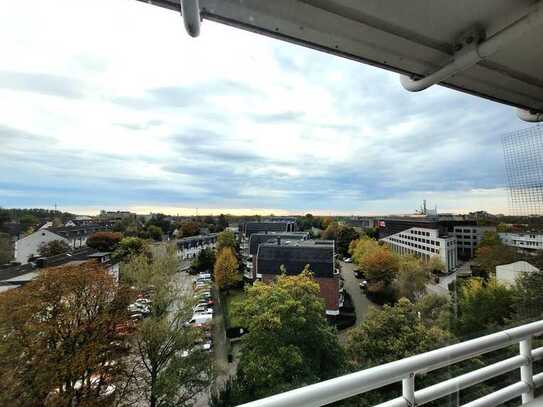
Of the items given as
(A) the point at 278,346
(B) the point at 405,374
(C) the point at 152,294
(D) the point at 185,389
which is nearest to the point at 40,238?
(C) the point at 152,294

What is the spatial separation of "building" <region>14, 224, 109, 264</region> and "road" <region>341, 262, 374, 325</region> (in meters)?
7.64

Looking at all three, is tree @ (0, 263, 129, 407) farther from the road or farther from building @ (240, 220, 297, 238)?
building @ (240, 220, 297, 238)

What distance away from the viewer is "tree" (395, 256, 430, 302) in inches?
401

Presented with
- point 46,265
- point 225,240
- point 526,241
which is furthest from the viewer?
point 225,240

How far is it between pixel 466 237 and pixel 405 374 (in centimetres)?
1134

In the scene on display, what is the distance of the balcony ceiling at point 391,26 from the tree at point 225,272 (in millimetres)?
12746

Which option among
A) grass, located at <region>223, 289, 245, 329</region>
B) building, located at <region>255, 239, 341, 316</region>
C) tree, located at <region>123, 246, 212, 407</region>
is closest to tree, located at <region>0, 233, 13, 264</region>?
tree, located at <region>123, 246, 212, 407</region>

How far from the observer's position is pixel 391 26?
3.97 feet

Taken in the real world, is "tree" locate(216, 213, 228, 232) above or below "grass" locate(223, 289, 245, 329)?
above

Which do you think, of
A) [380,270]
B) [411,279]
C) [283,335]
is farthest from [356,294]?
[283,335]

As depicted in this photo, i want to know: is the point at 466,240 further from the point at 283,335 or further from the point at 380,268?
the point at 283,335

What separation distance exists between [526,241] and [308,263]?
7.67 m

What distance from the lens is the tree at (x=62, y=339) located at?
10.5ft

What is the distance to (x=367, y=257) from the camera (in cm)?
1320
